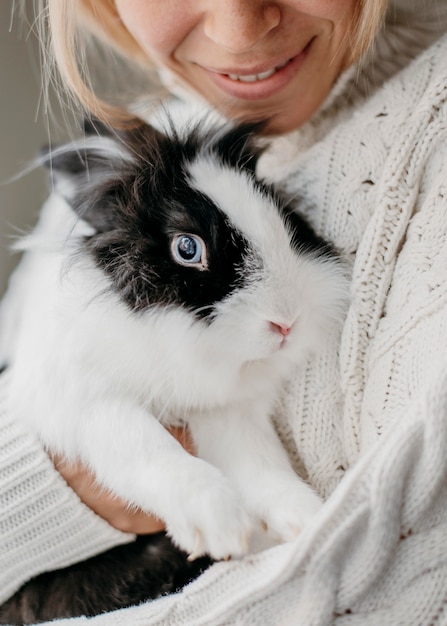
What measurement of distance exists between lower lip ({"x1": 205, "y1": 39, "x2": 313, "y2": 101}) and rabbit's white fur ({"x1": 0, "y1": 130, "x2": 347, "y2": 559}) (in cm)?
22

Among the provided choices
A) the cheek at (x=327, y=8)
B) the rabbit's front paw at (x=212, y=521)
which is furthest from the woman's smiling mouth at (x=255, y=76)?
the rabbit's front paw at (x=212, y=521)

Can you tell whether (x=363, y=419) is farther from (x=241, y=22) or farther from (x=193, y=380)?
(x=241, y=22)

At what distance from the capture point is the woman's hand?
1.01 meters

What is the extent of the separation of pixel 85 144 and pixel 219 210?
0.27 meters

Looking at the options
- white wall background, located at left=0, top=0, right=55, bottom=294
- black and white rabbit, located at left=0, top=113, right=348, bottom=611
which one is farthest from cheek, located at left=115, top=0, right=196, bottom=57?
white wall background, located at left=0, top=0, right=55, bottom=294

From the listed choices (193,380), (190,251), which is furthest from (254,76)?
(193,380)

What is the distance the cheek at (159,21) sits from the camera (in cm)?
104

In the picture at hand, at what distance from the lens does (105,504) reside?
39.6 inches

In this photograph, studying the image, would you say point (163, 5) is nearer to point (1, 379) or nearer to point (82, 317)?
point (82, 317)

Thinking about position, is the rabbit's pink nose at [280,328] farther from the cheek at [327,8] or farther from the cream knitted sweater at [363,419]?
the cheek at [327,8]

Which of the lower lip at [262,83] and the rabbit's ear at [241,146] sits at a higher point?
the lower lip at [262,83]

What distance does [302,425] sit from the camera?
38.8 inches

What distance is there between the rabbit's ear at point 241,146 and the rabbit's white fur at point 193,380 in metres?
0.05

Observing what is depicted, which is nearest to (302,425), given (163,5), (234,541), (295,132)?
(234,541)
